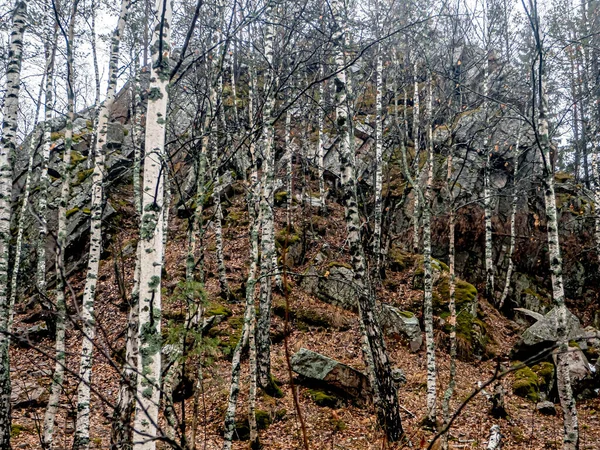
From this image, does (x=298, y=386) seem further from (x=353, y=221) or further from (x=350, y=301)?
(x=353, y=221)

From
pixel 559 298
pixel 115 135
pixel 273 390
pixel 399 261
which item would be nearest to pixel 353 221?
pixel 559 298

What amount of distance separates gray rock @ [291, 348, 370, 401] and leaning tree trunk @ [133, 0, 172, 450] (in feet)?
21.0

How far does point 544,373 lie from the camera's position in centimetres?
1088

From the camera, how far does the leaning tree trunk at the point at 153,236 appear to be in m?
3.14

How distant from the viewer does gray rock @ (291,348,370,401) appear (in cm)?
923

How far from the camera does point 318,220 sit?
17.1 m

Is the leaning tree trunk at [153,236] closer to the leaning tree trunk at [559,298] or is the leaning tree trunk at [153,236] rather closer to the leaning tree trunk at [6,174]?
the leaning tree trunk at [6,174]

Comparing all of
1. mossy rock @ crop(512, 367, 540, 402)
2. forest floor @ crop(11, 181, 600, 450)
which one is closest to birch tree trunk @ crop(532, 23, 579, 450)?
forest floor @ crop(11, 181, 600, 450)

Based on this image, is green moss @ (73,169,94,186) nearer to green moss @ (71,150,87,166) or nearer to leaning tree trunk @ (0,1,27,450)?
green moss @ (71,150,87,166)

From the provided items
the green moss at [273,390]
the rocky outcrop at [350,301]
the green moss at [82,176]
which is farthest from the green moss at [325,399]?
the green moss at [82,176]

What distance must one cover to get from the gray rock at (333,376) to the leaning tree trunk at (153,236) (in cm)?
640

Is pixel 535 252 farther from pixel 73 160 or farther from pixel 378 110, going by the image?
pixel 73 160

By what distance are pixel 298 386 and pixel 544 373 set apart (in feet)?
23.0

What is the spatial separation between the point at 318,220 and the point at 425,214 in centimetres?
840
